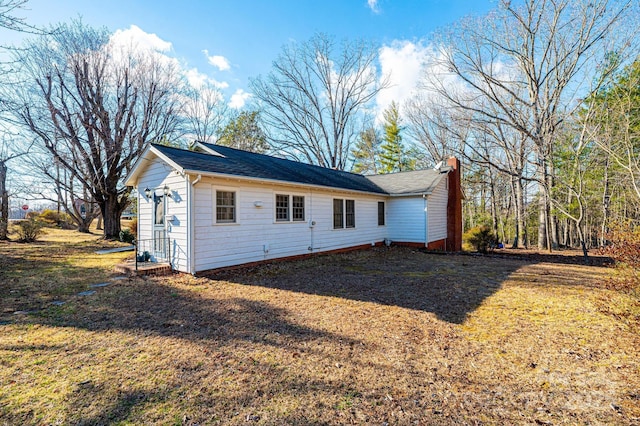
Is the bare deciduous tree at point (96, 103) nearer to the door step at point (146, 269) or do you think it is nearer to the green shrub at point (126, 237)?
the green shrub at point (126, 237)

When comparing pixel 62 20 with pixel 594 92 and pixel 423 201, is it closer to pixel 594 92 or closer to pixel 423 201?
pixel 423 201

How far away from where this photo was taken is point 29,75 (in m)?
15.0

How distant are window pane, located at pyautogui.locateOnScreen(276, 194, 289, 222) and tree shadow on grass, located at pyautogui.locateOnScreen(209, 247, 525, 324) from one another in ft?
5.04

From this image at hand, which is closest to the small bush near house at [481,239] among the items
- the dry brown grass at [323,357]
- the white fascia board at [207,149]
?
the dry brown grass at [323,357]

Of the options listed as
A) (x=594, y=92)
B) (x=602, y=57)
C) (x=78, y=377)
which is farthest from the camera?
(x=602, y=57)

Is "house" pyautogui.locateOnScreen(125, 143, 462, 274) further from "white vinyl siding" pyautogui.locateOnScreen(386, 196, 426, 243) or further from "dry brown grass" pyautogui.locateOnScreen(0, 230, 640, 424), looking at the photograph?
"dry brown grass" pyautogui.locateOnScreen(0, 230, 640, 424)

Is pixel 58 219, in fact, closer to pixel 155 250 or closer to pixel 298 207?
pixel 155 250

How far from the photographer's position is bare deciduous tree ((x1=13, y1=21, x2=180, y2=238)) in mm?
15727

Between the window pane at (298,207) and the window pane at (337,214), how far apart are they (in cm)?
203

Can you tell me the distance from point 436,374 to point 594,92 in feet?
42.0

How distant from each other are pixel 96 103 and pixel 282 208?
570 inches

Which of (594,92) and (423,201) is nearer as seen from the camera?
(594,92)

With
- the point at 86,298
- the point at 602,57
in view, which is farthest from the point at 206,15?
the point at 602,57

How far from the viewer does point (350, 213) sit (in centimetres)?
1327
